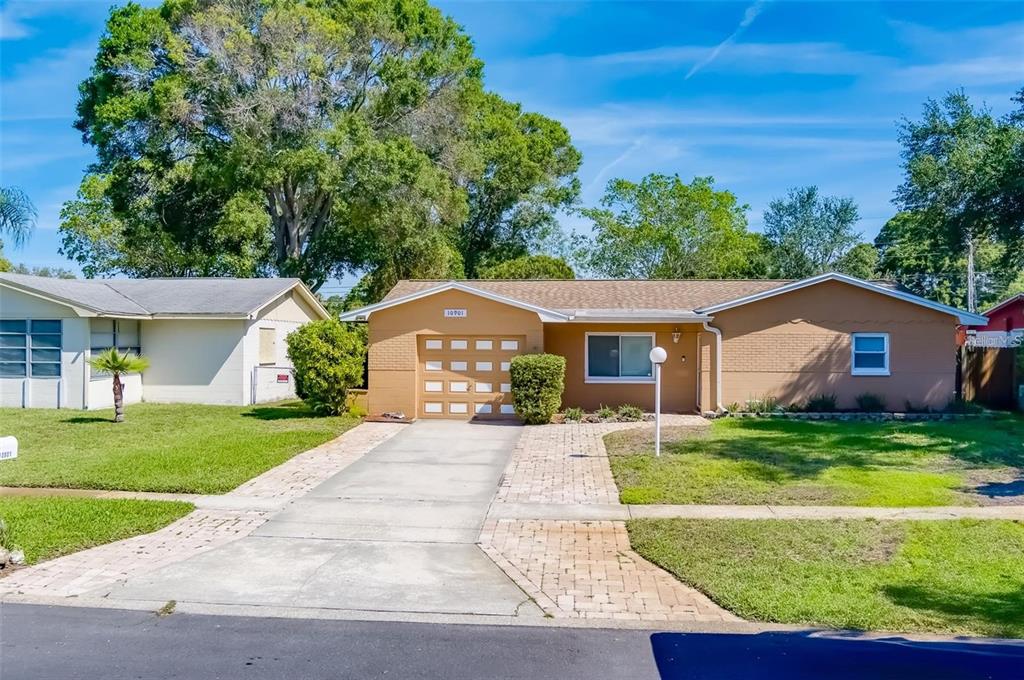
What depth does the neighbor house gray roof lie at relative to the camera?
1989 cm

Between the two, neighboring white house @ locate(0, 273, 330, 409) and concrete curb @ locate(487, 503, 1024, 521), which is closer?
concrete curb @ locate(487, 503, 1024, 521)

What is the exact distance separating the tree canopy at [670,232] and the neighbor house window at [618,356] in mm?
24058

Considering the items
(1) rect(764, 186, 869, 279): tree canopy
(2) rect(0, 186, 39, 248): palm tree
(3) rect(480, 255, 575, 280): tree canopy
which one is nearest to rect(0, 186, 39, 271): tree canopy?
(2) rect(0, 186, 39, 248): palm tree

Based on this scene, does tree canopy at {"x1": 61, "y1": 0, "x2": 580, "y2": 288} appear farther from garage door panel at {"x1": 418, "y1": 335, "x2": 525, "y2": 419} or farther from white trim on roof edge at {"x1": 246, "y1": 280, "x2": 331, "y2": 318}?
garage door panel at {"x1": 418, "y1": 335, "x2": 525, "y2": 419}

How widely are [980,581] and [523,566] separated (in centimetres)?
433

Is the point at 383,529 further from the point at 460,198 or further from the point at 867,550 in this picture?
the point at 460,198

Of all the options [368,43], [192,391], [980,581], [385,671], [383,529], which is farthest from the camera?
[368,43]

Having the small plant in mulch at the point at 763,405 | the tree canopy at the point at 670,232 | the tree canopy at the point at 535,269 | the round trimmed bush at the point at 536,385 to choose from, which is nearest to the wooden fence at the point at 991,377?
the small plant in mulch at the point at 763,405

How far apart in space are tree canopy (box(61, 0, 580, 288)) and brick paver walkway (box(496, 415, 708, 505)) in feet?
55.6

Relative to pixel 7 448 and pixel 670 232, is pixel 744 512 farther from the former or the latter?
pixel 670 232

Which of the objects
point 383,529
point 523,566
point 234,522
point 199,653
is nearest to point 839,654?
point 523,566

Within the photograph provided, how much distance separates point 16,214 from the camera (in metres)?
14.1

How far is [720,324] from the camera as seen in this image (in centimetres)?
1883

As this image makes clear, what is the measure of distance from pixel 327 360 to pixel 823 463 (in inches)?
451
